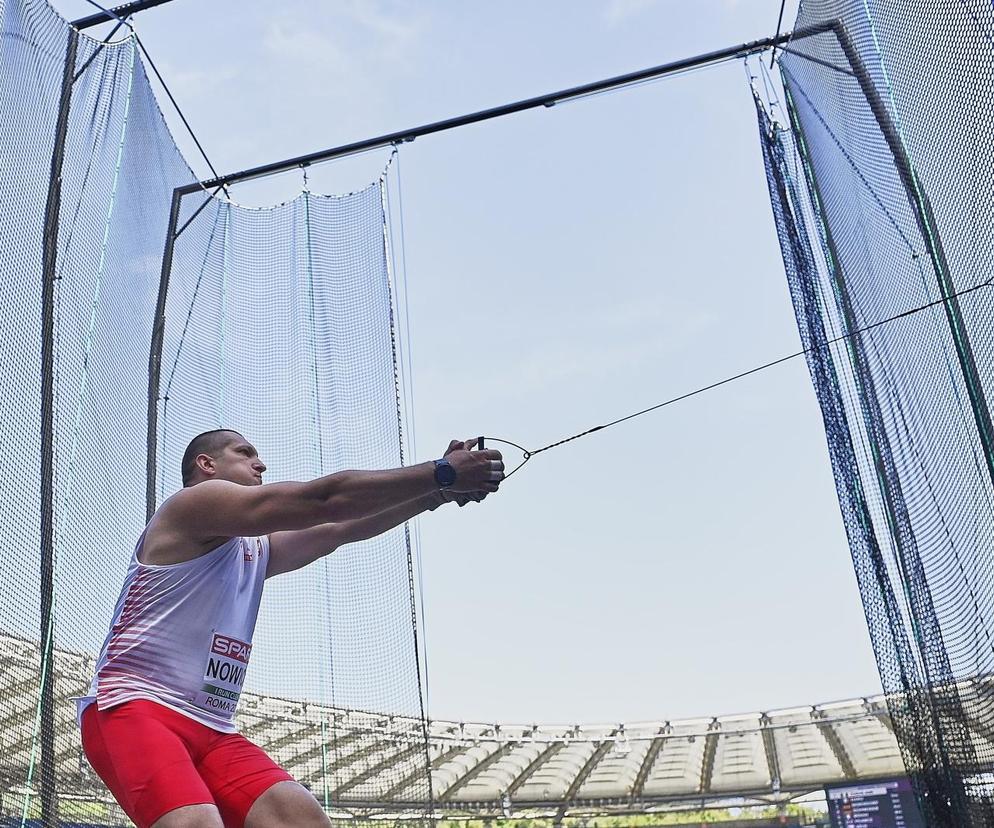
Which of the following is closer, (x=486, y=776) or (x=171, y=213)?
(x=171, y=213)

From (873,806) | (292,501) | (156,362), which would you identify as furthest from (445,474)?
(873,806)

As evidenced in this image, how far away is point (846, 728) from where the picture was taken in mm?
19219

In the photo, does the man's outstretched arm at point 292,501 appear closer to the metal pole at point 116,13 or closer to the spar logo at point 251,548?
the spar logo at point 251,548

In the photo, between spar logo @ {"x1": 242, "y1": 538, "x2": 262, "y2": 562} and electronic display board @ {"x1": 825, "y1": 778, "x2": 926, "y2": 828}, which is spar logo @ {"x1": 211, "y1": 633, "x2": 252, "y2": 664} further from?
electronic display board @ {"x1": 825, "y1": 778, "x2": 926, "y2": 828}

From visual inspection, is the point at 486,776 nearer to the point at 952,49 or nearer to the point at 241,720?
the point at 241,720

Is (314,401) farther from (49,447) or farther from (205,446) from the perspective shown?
(205,446)

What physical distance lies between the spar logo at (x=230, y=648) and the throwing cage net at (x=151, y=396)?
173 cm

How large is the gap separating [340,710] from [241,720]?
2.08 m

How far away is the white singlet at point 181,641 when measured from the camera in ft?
7.26

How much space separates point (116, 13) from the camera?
5.27 metres

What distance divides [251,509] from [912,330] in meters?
2.75

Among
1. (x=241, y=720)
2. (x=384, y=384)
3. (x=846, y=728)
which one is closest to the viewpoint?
(x=384, y=384)

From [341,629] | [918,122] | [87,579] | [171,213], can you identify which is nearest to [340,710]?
[341,629]

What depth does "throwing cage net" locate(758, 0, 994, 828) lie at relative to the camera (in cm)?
327
